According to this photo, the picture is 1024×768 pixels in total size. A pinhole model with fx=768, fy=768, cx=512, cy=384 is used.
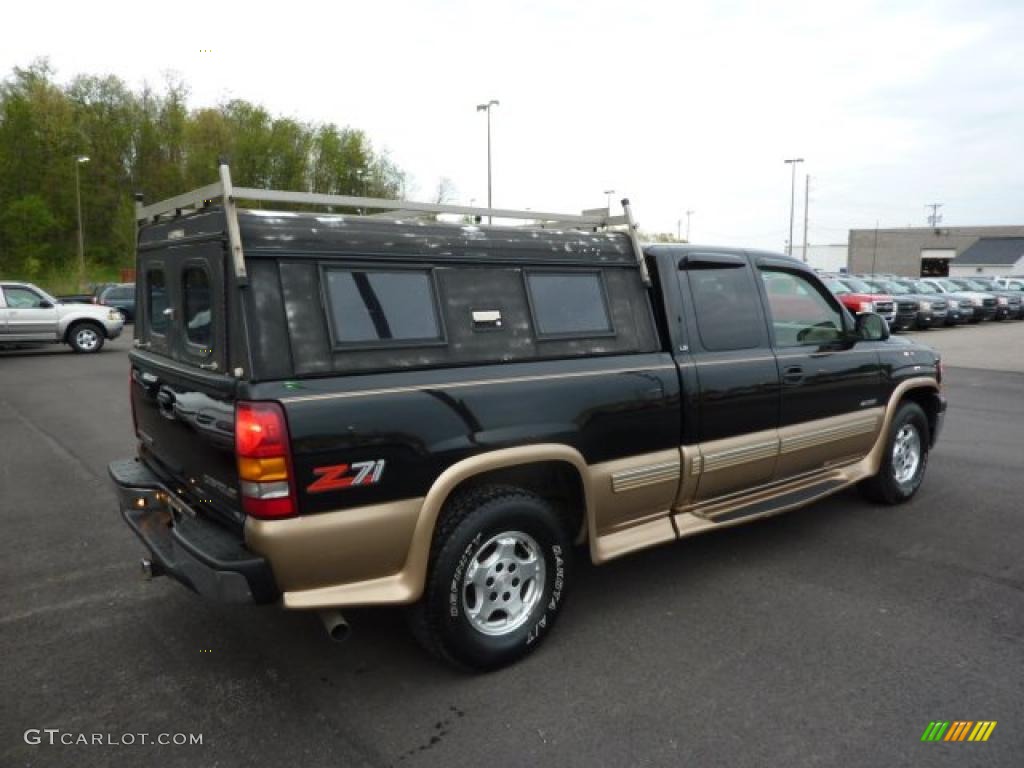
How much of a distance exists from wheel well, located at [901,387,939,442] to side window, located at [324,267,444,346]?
4.14 metres

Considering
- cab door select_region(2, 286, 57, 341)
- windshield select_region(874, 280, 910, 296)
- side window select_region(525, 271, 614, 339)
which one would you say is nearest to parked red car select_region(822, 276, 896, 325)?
windshield select_region(874, 280, 910, 296)

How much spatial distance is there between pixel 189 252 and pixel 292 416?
3.61 feet

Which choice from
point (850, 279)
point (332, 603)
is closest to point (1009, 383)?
point (332, 603)

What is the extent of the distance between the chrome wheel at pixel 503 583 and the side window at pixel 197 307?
1.48 meters

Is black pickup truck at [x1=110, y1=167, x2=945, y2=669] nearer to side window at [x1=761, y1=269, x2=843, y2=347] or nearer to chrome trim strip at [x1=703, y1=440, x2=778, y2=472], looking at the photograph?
chrome trim strip at [x1=703, y1=440, x2=778, y2=472]

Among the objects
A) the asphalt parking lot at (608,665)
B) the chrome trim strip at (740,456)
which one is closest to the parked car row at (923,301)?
the chrome trim strip at (740,456)

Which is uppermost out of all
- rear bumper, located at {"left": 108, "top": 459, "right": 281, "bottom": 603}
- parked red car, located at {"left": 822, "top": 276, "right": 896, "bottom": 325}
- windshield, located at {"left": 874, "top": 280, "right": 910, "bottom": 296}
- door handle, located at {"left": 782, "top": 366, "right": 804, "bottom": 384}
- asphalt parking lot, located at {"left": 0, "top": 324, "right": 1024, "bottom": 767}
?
windshield, located at {"left": 874, "top": 280, "right": 910, "bottom": 296}

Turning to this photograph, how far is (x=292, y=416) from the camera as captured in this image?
279cm

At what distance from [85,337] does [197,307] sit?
55.8 feet

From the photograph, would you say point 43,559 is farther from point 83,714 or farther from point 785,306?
point 785,306

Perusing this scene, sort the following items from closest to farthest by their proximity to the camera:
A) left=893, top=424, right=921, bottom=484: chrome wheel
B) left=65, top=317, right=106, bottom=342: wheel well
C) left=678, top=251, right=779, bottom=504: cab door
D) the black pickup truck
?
1. the black pickup truck
2. left=678, top=251, right=779, bottom=504: cab door
3. left=893, top=424, right=921, bottom=484: chrome wheel
4. left=65, top=317, right=106, bottom=342: wheel well

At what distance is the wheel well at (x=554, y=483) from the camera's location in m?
3.42

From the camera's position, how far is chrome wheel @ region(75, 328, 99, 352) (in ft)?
58.8

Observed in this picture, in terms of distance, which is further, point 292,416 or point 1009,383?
point 1009,383
